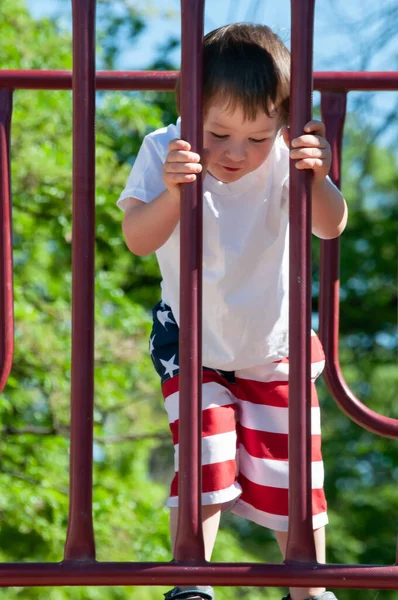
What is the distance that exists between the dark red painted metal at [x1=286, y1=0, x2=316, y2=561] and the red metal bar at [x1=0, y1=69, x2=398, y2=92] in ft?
2.15

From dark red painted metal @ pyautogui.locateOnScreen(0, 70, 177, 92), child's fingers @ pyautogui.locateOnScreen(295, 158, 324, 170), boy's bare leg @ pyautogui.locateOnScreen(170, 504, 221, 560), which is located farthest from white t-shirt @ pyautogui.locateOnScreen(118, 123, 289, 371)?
child's fingers @ pyautogui.locateOnScreen(295, 158, 324, 170)

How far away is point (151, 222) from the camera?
1.57 metres

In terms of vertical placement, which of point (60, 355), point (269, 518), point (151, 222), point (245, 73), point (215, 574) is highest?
point (245, 73)

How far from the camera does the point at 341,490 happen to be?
908 cm

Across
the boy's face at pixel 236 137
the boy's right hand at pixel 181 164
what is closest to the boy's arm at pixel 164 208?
Result: the boy's right hand at pixel 181 164

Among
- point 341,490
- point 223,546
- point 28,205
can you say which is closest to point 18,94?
point 28,205

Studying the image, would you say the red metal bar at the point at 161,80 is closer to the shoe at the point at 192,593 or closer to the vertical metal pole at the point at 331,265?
the vertical metal pole at the point at 331,265

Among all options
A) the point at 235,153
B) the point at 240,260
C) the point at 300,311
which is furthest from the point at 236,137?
the point at 300,311

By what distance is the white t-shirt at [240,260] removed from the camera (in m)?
1.83

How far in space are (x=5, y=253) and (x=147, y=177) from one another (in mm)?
347

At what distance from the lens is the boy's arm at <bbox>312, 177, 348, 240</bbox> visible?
1.59 meters

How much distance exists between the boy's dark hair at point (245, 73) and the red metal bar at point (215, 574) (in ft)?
2.22

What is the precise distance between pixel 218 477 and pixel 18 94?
11.9 feet

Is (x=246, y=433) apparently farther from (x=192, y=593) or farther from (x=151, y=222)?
(x=151, y=222)
